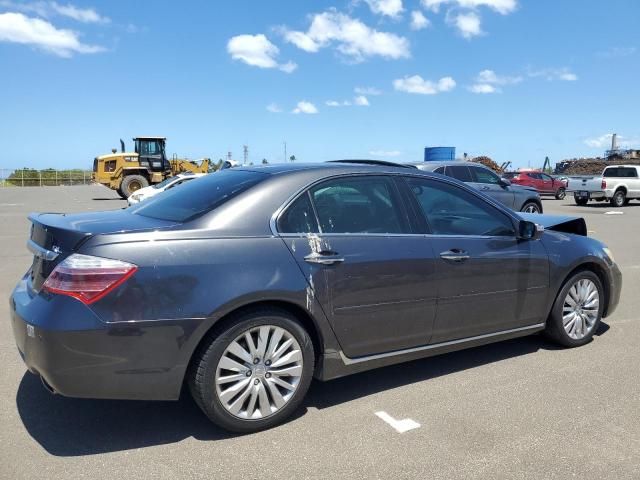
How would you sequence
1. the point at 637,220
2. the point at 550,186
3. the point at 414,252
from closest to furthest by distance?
1. the point at 414,252
2. the point at 637,220
3. the point at 550,186

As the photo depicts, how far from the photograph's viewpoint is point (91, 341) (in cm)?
279

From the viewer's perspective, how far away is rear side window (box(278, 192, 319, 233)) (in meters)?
3.35

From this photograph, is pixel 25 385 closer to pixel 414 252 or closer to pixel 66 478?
pixel 66 478

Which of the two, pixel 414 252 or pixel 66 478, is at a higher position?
pixel 414 252

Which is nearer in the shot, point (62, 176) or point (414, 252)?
point (414, 252)

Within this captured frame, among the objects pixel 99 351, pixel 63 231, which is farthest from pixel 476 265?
pixel 63 231

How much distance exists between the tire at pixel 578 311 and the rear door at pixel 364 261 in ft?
4.80

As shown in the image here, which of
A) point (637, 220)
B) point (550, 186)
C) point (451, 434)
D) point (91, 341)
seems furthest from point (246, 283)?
point (550, 186)

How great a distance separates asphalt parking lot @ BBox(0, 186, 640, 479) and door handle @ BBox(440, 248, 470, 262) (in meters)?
0.92

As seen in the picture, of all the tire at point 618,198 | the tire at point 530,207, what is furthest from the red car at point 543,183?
the tire at point 530,207

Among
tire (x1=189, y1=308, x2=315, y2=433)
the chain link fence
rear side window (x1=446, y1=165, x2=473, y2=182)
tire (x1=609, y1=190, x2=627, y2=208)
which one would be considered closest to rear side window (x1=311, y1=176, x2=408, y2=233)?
tire (x1=189, y1=308, x2=315, y2=433)

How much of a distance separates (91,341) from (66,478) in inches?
26.8

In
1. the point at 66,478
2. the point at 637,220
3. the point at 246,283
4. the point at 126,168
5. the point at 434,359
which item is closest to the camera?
the point at 66,478

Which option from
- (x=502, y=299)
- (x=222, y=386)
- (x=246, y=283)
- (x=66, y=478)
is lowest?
(x=66, y=478)
